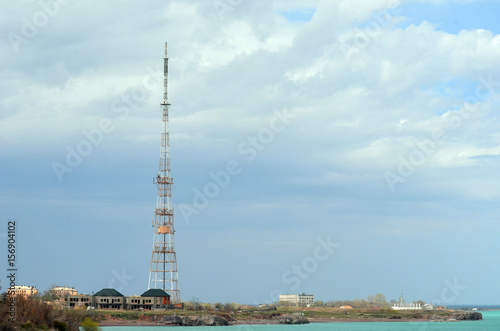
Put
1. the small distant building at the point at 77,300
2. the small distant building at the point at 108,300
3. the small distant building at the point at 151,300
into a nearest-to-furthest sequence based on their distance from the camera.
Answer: the small distant building at the point at 77,300, the small distant building at the point at 151,300, the small distant building at the point at 108,300

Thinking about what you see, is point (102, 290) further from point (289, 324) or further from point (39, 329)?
point (39, 329)

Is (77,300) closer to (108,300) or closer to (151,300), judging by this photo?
(108,300)

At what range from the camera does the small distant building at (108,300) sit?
179 meters

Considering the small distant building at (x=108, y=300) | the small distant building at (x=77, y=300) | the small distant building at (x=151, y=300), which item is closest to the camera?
the small distant building at (x=77, y=300)

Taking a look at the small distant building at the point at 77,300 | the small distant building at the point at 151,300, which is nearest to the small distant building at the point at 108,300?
the small distant building at the point at 77,300

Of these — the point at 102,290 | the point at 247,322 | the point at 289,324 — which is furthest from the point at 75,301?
the point at 289,324

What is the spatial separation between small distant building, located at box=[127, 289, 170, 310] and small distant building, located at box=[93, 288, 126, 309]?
2.26 m

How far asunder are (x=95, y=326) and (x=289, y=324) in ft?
356

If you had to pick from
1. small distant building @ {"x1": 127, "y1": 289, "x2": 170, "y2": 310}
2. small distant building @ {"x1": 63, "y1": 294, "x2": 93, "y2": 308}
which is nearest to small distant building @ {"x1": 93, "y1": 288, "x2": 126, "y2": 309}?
small distant building @ {"x1": 63, "y1": 294, "x2": 93, "y2": 308}

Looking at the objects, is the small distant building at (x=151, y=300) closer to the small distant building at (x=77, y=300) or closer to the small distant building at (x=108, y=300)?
the small distant building at (x=108, y=300)

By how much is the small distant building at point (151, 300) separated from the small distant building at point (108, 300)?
2.26 metres

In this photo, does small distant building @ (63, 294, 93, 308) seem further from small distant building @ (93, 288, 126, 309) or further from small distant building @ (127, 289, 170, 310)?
small distant building @ (127, 289, 170, 310)

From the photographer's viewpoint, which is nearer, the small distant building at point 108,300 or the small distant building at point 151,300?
the small distant building at point 151,300

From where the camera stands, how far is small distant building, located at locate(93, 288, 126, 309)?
179m
